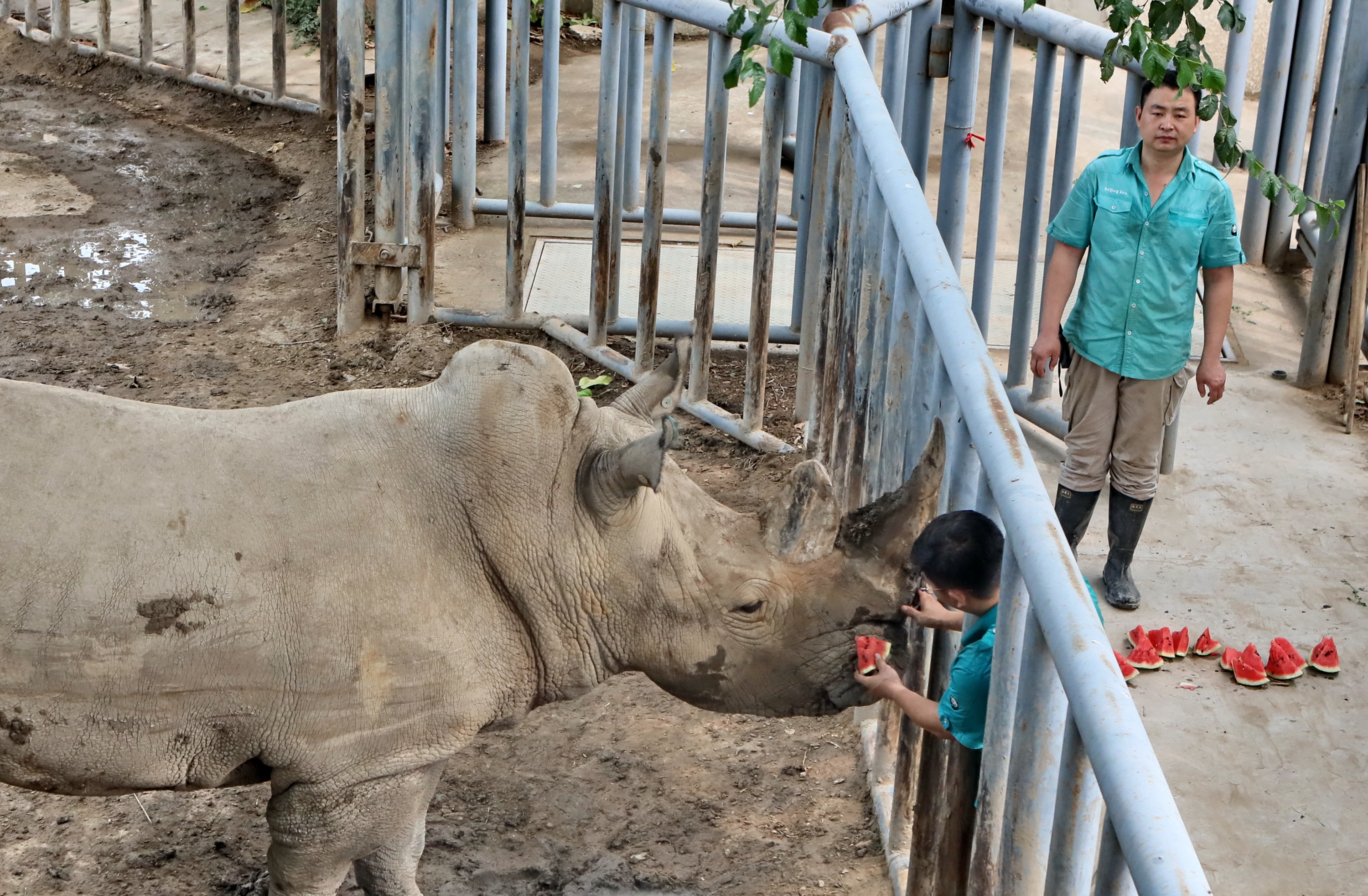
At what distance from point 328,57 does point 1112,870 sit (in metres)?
9.03

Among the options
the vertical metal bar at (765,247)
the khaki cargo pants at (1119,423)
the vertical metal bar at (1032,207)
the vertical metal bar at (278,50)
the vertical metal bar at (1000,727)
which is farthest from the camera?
the vertical metal bar at (278,50)

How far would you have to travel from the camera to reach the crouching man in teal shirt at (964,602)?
2.82 m

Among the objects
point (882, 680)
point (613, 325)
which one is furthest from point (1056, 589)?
point (613, 325)

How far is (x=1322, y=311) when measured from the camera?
6.62 metres

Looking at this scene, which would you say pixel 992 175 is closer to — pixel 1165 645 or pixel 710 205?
pixel 710 205

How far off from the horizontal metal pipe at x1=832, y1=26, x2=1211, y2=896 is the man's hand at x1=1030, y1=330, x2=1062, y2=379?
1558mm

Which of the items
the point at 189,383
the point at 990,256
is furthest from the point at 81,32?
the point at 990,256

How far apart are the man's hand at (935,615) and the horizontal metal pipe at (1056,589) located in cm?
53

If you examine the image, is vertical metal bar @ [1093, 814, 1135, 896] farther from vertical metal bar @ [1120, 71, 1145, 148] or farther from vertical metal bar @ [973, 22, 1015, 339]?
vertical metal bar @ [973, 22, 1015, 339]

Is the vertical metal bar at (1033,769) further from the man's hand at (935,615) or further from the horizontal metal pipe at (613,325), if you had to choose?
the horizontal metal pipe at (613,325)

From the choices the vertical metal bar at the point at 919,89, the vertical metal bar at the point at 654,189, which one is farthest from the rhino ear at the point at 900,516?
the vertical metal bar at the point at 654,189

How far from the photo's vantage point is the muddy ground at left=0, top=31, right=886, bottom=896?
4.04m

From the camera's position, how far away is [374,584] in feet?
10.4

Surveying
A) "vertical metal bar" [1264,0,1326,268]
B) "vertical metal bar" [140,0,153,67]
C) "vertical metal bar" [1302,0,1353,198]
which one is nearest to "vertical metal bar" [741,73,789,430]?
"vertical metal bar" [1264,0,1326,268]
